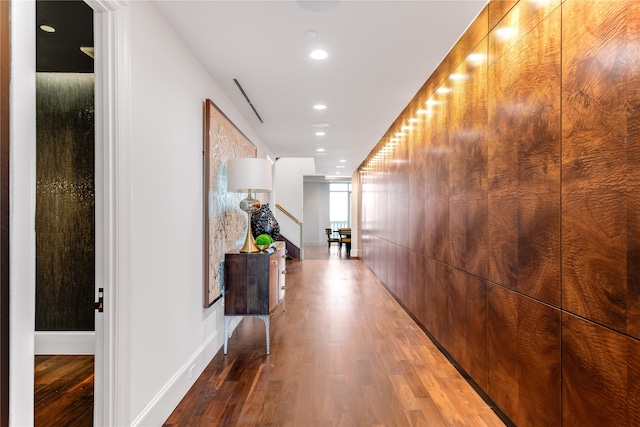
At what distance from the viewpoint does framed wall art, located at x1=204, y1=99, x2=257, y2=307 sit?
307cm

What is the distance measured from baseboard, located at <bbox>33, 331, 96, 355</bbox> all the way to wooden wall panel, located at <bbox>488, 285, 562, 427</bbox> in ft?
11.5

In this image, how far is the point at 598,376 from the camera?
1.43 m

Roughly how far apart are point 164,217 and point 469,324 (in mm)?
2360

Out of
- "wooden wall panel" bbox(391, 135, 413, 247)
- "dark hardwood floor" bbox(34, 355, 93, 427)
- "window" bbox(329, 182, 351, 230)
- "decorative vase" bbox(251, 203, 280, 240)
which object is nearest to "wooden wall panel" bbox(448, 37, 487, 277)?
"wooden wall panel" bbox(391, 135, 413, 247)

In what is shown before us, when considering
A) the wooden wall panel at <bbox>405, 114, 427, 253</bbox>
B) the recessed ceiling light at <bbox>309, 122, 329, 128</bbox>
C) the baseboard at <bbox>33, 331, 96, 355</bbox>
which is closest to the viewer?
the baseboard at <bbox>33, 331, 96, 355</bbox>

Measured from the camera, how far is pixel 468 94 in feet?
8.79

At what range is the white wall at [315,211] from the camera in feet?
51.7

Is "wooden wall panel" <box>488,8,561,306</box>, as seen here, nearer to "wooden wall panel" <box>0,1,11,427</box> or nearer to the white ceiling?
the white ceiling

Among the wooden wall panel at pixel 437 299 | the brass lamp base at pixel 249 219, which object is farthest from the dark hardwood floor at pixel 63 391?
the wooden wall panel at pixel 437 299

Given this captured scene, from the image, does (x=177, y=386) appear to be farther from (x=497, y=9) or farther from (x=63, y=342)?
(x=497, y=9)

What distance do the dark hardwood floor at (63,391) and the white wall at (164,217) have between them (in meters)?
0.58

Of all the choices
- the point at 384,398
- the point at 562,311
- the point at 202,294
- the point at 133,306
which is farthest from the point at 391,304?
the point at 133,306

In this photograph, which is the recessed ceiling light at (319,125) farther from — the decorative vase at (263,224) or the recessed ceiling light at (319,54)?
the recessed ceiling light at (319,54)

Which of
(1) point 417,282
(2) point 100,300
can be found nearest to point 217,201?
(2) point 100,300
